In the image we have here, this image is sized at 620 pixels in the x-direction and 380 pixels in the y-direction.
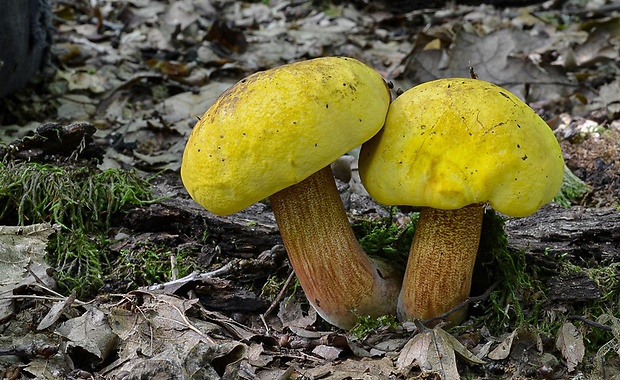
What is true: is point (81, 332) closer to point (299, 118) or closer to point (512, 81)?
point (299, 118)

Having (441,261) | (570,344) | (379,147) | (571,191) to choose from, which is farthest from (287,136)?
(571,191)

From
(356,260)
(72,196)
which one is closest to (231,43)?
(72,196)

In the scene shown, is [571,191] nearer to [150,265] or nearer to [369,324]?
[369,324]

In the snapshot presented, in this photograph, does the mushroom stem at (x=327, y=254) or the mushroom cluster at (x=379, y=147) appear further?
the mushroom stem at (x=327, y=254)

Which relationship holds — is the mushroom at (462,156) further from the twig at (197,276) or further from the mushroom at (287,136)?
the twig at (197,276)

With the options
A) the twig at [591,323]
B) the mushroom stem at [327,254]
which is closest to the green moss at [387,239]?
the mushroom stem at [327,254]

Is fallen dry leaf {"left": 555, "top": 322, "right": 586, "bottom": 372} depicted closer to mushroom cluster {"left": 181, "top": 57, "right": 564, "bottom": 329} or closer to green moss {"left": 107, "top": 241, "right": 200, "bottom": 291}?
mushroom cluster {"left": 181, "top": 57, "right": 564, "bottom": 329}

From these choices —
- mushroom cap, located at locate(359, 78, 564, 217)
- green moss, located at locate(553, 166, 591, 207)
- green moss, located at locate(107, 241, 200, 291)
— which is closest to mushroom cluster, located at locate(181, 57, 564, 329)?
mushroom cap, located at locate(359, 78, 564, 217)
